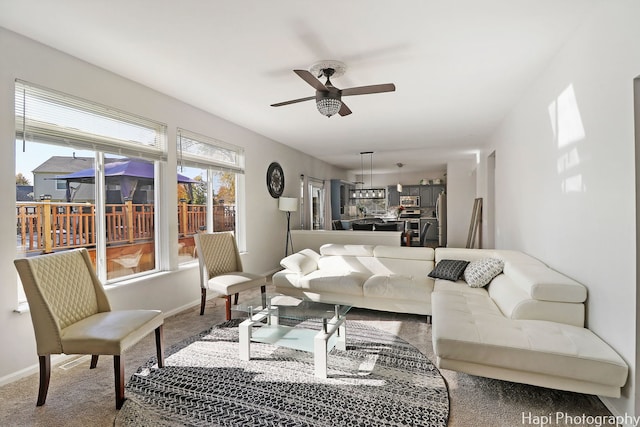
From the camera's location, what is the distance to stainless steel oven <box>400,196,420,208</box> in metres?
11.5

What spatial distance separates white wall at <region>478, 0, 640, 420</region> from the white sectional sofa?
0.14 m

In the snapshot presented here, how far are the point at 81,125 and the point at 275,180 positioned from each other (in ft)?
11.9

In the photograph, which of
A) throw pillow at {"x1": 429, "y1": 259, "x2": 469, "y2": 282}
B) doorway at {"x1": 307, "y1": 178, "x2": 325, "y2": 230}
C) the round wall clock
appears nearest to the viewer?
throw pillow at {"x1": 429, "y1": 259, "x2": 469, "y2": 282}

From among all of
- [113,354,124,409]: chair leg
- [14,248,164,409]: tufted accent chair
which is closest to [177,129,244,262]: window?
[14,248,164,409]: tufted accent chair

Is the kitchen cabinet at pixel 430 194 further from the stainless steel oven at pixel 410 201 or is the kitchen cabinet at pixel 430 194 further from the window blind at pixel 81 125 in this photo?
the window blind at pixel 81 125

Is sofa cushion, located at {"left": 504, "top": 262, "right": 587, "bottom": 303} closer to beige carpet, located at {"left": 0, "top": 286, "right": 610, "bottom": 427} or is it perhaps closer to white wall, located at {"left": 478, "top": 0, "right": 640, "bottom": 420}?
white wall, located at {"left": 478, "top": 0, "right": 640, "bottom": 420}

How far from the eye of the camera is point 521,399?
2090 mm

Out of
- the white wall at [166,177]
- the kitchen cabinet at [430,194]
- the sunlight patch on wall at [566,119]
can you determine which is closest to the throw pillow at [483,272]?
the sunlight patch on wall at [566,119]

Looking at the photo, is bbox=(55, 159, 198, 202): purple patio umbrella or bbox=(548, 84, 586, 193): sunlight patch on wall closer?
bbox=(548, 84, 586, 193): sunlight patch on wall

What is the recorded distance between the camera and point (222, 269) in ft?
13.4

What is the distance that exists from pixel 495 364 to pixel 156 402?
7.14 ft

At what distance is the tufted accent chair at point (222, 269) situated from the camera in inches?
141

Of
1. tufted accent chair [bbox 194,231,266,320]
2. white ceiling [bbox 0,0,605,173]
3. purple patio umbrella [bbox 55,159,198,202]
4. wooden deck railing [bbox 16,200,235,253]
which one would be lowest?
tufted accent chair [bbox 194,231,266,320]

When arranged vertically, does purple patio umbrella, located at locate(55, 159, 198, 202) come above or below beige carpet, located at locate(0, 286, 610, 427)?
above
